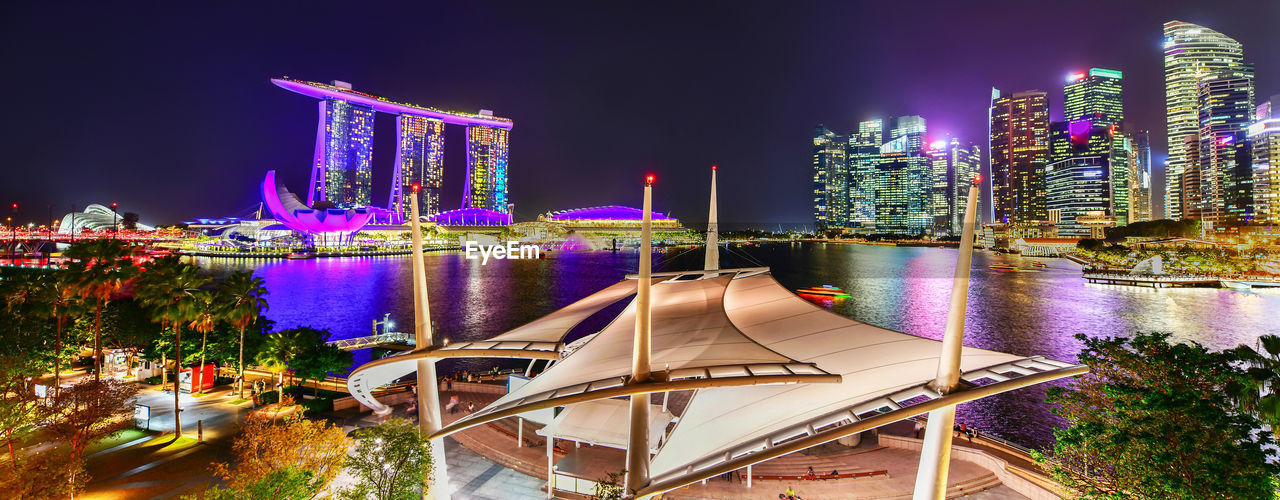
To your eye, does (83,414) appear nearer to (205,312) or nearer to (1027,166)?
(205,312)

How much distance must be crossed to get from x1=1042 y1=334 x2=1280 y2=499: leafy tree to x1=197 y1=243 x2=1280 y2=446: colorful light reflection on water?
43.7 feet

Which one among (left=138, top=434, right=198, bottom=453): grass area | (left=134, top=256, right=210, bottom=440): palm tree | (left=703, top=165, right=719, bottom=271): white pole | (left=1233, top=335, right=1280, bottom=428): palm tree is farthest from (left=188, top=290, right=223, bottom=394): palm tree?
(left=1233, top=335, right=1280, bottom=428): palm tree

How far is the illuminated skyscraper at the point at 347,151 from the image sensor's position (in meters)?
148

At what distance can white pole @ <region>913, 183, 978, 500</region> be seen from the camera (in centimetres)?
656

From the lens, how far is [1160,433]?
7738 mm

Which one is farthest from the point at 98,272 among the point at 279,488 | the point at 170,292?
the point at 279,488

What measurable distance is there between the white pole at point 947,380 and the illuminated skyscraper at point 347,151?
161 m

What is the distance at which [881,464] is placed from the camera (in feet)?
41.4

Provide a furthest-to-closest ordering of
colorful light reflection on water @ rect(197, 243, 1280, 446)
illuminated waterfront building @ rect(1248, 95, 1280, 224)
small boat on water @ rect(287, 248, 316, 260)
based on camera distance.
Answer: small boat on water @ rect(287, 248, 316, 260)
illuminated waterfront building @ rect(1248, 95, 1280, 224)
colorful light reflection on water @ rect(197, 243, 1280, 446)

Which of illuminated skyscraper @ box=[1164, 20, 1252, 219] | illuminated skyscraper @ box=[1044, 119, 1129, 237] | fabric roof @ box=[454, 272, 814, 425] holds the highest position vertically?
illuminated skyscraper @ box=[1164, 20, 1252, 219]

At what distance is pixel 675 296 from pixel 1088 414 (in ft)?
26.1

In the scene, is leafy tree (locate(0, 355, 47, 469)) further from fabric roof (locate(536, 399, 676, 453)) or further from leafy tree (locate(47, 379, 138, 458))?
Answer: fabric roof (locate(536, 399, 676, 453))

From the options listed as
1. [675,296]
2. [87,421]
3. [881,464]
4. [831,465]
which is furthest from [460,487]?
[881,464]

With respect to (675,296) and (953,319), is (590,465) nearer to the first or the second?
(675,296)
